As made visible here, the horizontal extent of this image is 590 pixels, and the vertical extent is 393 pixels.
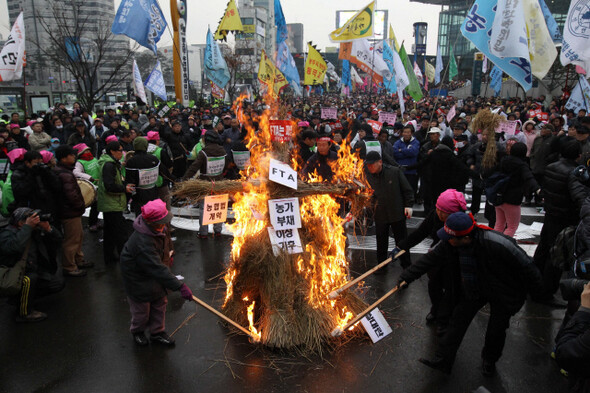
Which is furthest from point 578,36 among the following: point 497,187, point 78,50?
point 78,50

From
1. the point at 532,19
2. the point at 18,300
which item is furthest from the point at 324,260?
the point at 532,19

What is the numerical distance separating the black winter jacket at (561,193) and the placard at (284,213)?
344 cm

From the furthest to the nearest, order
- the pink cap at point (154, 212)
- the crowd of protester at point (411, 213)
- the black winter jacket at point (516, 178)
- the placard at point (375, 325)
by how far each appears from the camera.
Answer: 1. the black winter jacket at point (516, 178)
2. the placard at point (375, 325)
3. the pink cap at point (154, 212)
4. the crowd of protester at point (411, 213)

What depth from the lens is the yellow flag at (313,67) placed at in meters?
18.5

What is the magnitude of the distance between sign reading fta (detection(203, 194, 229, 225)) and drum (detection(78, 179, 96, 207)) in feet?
10.6

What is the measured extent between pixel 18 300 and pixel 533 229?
897 cm

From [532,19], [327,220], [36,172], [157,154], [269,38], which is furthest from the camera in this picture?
[269,38]

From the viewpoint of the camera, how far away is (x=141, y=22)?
1260 centimetres

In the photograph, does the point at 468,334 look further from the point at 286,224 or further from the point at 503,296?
the point at 286,224

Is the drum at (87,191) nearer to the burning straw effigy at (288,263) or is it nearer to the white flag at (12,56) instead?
the burning straw effigy at (288,263)

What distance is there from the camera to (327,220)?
4.81 metres

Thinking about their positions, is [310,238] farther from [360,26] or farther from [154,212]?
[360,26]

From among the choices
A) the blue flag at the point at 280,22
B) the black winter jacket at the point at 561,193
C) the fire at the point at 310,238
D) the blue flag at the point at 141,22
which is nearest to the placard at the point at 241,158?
the fire at the point at 310,238

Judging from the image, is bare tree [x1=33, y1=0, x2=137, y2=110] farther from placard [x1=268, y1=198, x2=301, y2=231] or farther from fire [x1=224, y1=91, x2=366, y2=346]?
placard [x1=268, y1=198, x2=301, y2=231]
